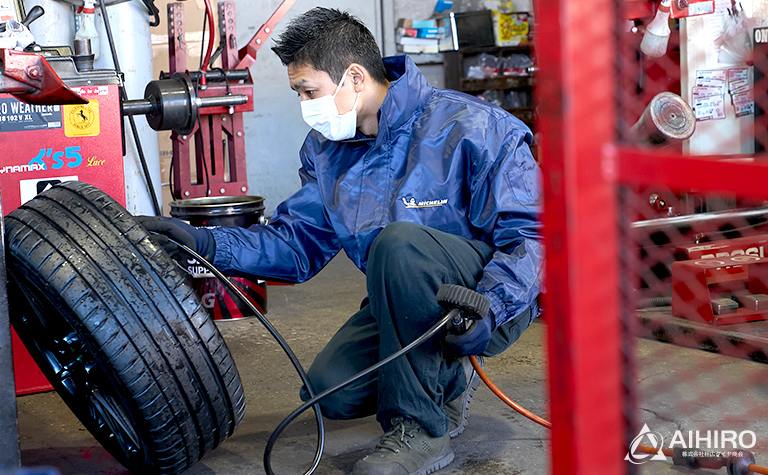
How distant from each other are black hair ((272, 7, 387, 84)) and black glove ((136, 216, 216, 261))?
20.0 inches

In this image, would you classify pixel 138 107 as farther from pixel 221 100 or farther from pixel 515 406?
pixel 515 406

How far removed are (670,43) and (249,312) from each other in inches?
85.3

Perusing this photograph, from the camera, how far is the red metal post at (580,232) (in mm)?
578

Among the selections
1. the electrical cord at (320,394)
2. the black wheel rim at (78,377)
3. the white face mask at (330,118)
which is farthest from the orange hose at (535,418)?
the black wheel rim at (78,377)

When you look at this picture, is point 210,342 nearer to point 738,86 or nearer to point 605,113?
point 605,113

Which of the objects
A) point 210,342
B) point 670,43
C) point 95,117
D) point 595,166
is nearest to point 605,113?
point 595,166

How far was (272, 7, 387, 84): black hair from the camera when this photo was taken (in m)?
1.78

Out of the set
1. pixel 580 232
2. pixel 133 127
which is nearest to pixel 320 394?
pixel 580 232

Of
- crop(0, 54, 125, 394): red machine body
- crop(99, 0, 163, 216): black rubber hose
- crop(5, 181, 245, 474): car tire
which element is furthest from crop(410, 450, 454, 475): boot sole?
crop(99, 0, 163, 216): black rubber hose

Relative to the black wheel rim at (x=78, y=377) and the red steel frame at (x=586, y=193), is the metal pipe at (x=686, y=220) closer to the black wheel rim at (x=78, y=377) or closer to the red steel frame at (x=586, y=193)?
the black wheel rim at (x=78, y=377)

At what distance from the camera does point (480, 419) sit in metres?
1.79

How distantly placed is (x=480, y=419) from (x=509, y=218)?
56cm

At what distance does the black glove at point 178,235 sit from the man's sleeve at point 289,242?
0.14ft

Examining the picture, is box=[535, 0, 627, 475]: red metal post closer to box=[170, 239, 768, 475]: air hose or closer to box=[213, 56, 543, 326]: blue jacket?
box=[170, 239, 768, 475]: air hose
